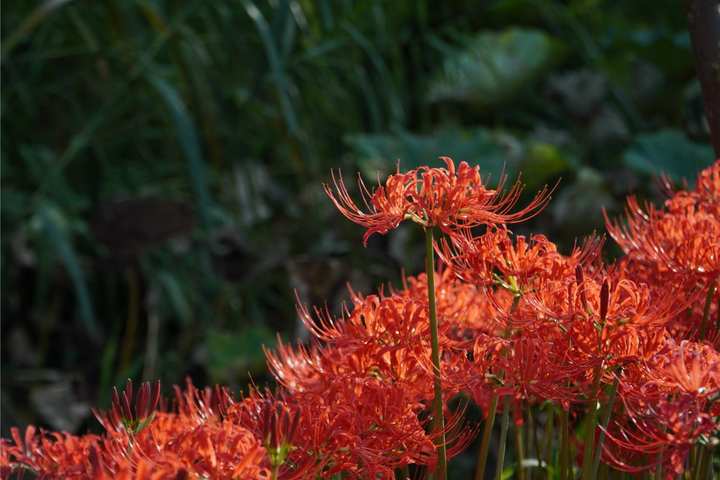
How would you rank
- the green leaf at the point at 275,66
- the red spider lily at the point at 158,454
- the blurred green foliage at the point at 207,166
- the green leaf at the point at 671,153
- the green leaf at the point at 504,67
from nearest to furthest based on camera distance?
the red spider lily at the point at 158,454, the green leaf at the point at 275,66, the blurred green foliage at the point at 207,166, the green leaf at the point at 671,153, the green leaf at the point at 504,67

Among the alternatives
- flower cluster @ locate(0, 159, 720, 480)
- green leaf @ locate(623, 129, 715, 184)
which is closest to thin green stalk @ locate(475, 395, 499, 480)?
flower cluster @ locate(0, 159, 720, 480)

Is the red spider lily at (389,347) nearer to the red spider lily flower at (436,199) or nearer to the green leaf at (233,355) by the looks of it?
the red spider lily flower at (436,199)

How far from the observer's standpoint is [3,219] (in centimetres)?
156

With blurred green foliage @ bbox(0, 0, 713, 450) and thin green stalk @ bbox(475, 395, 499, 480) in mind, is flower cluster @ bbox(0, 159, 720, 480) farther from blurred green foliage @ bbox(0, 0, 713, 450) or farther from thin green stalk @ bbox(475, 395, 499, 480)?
blurred green foliage @ bbox(0, 0, 713, 450)

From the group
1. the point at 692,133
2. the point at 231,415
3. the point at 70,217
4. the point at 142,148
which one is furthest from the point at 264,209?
the point at 231,415

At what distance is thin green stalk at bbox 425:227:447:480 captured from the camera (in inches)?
15.5

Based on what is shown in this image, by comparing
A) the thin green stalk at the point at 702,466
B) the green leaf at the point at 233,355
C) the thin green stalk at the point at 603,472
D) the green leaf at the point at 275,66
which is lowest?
the green leaf at the point at 233,355

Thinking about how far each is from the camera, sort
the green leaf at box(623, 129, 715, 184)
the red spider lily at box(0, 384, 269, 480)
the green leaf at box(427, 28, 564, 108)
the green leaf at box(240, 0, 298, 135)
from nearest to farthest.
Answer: the red spider lily at box(0, 384, 269, 480)
the green leaf at box(240, 0, 298, 135)
the green leaf at box(623, 129, 715, 184)
the green leaf at box(427, 28, 564, 108)

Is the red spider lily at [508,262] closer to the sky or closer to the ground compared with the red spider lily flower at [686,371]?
closer to the sky

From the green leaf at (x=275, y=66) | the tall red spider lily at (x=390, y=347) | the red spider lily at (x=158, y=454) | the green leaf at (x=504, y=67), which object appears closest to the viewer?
the red spider lily at (x=158, y=454)

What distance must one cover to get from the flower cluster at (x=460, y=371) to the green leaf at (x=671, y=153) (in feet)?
4.99

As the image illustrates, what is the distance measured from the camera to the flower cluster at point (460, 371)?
36 cm

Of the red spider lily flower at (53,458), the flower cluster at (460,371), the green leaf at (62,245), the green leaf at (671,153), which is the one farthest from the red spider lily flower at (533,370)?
the green leaf at (671,153)

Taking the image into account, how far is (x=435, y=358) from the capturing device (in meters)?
0.40
